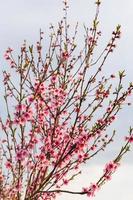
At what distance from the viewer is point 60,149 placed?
11.2m

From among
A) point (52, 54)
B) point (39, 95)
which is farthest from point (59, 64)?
point (39, 95)

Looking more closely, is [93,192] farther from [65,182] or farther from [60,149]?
[65,182]

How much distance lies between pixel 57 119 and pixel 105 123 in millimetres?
1493

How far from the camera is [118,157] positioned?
1048 centimetres

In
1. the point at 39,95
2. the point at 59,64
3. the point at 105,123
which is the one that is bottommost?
the point at 105,123

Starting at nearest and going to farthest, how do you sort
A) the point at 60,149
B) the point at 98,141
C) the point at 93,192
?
the point at 93,192 < the point at 60,149 < the point at 98,141

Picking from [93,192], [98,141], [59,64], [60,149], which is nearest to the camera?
[93,192]

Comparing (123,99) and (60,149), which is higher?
(123,99)

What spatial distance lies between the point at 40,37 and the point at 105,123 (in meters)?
3.68

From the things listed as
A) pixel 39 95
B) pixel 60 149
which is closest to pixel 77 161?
pixel 60 149

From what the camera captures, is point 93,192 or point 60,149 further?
point 60,149

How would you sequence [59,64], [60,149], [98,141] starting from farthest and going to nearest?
[59,64], [98,141], [60,149]

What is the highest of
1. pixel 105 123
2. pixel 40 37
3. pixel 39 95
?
pixel 40 37

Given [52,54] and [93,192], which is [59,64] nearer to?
[52,54]
